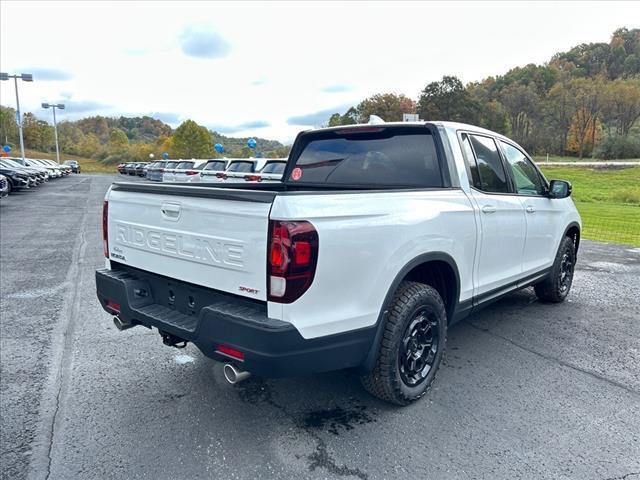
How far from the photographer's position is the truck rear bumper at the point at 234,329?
7.82ft

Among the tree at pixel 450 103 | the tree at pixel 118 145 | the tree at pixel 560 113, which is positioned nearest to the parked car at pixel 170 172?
the tree at pixel 450 103

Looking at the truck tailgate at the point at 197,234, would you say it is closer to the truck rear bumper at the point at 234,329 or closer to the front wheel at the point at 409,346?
the truck rear bumper at the point at 234,329

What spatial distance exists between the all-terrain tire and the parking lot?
0.43 meters

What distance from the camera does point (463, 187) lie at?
3.63 meters

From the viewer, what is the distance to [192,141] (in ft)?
243

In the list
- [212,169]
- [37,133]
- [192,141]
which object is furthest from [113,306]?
[37,133]

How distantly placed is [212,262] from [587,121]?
3354 inches

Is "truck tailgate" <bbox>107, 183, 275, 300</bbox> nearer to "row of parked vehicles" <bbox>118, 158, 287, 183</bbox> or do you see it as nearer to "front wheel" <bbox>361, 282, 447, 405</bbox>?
"front wheel" <bbox>361, 282, 447, 405</bbox>

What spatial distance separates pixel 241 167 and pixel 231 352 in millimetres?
16069

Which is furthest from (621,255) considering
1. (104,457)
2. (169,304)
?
(104,457)

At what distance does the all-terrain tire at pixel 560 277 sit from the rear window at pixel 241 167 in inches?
522

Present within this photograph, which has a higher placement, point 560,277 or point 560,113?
point 560,113

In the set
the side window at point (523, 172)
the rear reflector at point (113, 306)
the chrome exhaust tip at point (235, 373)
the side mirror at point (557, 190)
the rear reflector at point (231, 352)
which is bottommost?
the chrome exhaust tip at point (235, 373)

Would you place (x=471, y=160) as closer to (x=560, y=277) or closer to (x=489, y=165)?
(x=489, y=165)
